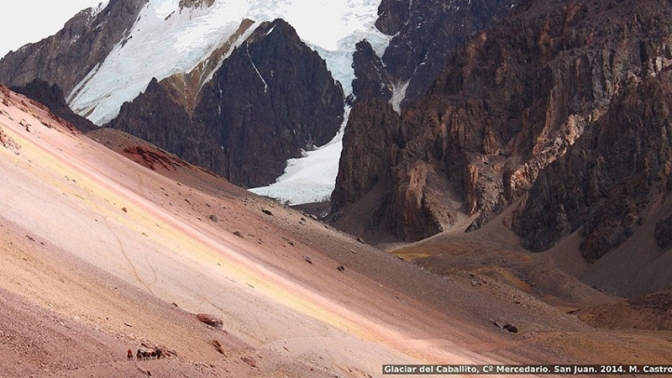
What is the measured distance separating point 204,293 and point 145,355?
A: 21.8 feet

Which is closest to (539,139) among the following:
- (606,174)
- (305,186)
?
(606,174)

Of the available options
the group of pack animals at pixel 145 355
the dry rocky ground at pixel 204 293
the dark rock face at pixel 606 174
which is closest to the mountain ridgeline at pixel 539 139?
the dark rock face at pixel 606 174

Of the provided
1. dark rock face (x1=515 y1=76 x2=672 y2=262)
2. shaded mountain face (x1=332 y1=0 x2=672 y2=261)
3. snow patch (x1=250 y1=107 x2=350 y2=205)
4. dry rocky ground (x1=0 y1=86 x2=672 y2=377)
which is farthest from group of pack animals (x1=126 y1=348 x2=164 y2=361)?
snow patch (x1=250 y1=107 x2=350 y2=205)

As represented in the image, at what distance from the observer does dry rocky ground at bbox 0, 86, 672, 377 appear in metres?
14.5

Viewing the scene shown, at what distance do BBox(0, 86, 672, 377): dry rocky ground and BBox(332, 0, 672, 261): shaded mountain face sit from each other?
3869cm

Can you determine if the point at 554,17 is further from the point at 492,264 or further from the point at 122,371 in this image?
the point at 122,371

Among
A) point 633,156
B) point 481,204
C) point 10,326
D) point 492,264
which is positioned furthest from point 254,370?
point 481,204

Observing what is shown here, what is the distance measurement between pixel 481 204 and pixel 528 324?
6930cm

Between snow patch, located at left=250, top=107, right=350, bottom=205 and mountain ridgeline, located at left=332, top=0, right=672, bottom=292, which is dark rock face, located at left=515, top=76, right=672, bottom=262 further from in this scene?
snow patch, located at left=250, top=107, right=350, bottom=205

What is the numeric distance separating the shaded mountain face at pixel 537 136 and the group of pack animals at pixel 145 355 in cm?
6755

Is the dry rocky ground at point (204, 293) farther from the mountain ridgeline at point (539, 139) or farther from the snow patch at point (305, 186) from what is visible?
the snow patch at point (305, 186)

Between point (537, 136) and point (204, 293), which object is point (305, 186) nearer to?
point (537, 136)

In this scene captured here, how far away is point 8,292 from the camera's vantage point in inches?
553

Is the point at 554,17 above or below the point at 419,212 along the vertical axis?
above
